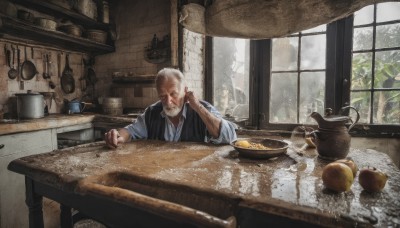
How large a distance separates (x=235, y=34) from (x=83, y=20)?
3524 millimetres

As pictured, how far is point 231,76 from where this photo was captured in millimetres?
4105

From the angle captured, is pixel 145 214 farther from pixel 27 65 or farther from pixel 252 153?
pixel 27 65

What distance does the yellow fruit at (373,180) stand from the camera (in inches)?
39.9

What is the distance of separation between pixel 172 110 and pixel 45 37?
2.61 metres

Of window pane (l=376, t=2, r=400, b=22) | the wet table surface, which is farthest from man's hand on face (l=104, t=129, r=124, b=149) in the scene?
window pane (l=376, t=2, r=400, b=22)

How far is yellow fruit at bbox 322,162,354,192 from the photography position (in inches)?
39.8

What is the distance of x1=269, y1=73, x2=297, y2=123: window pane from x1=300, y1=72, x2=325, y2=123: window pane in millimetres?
96

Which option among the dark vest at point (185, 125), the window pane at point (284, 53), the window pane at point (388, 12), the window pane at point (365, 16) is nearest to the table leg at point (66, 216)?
the dark vest at point (185, 125)

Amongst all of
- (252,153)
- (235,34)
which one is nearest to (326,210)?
(252,153)

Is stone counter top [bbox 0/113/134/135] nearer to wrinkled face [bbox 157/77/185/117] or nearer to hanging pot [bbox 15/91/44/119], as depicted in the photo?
hanging pot [bbox 15/91/44/119]

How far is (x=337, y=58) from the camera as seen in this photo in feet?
10.3

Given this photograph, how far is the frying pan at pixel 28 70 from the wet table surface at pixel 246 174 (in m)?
2.64

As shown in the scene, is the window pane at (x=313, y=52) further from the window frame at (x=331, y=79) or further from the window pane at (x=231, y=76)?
→ the window pane at (x=231, y=76)

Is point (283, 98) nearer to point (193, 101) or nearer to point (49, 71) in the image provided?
point (193, 101)
